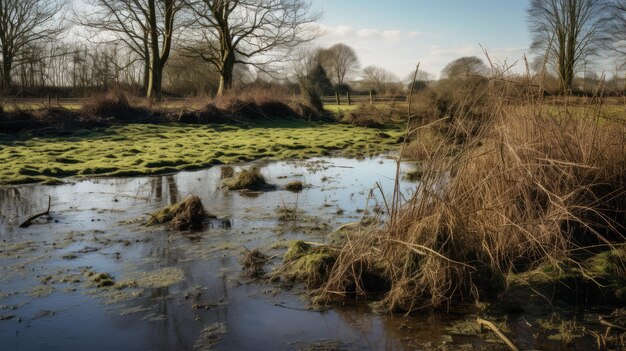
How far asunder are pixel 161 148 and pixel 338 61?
162 ft

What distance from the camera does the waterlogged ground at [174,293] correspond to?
455 centimetres

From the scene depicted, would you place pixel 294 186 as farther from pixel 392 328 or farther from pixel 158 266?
pixel 392 328

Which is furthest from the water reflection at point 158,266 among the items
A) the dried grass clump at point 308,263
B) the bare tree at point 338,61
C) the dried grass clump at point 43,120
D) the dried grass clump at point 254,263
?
the bare tree at point 338,61

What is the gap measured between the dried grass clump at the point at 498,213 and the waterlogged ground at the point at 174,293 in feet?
1.40

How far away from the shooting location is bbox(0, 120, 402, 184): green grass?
44.2ft

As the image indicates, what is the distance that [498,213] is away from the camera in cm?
614

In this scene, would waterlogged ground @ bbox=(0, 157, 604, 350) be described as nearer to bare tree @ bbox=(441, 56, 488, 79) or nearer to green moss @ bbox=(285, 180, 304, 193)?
green moss @ bbox=(285, 180, 304, 193)

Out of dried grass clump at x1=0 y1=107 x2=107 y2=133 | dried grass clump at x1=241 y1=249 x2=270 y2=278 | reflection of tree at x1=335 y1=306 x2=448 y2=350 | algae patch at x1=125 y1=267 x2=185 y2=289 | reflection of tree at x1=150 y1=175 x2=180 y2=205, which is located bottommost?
reflection of tree at x1=335 y1=306 x2=448 y2=350

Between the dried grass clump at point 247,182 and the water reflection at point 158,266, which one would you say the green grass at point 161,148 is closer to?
the water reflection at point 158,266

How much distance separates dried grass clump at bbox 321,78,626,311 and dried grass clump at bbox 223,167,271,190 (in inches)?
221

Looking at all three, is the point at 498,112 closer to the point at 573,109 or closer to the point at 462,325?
the point at 573,109

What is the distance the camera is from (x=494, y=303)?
524 cm

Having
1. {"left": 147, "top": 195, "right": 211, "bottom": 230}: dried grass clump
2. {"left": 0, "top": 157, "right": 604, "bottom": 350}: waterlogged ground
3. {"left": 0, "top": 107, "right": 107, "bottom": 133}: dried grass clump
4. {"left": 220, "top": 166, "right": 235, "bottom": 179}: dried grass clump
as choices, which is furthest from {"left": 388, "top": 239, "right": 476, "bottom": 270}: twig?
{"left": 0, "top": 107, "right": 107, "bottom": 133}: dried grass clump

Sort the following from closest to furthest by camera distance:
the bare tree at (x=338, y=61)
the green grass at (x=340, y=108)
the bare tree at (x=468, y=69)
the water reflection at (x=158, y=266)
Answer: the water reflection at (x=158, y=266) < the bare tree at (x=468, y=69) < the green grass at (x=340, y=108) < the bare tree at (x=338, y=61)
